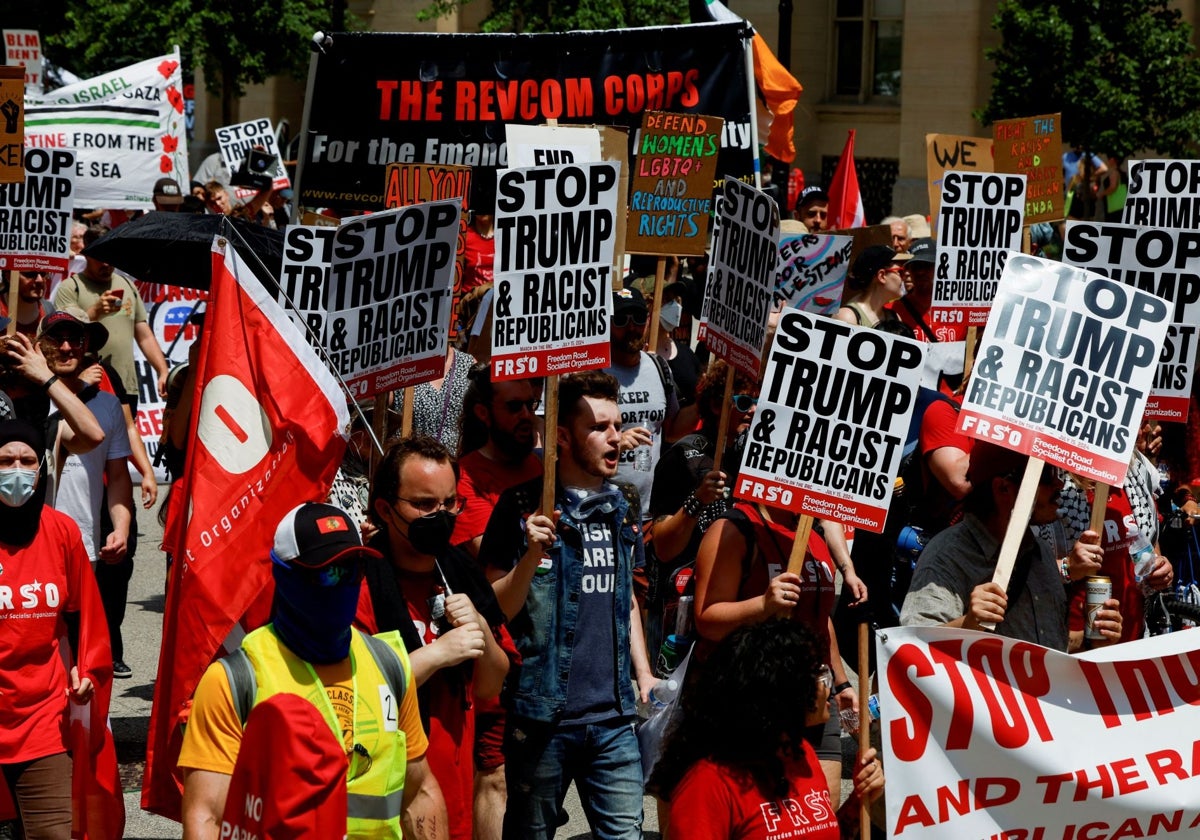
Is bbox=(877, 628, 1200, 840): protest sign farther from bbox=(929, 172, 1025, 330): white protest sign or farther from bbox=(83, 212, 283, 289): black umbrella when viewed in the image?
bbox=(929, 172, 1025, 330): white protest sign

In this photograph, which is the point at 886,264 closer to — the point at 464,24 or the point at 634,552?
the point at 634,552

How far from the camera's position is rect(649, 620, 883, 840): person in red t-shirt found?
160 inches

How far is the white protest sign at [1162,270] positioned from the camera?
22.0 feet

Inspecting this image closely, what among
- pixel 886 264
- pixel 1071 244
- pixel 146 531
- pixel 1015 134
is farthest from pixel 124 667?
pixel 1015 134

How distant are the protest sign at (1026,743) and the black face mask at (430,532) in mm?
1152

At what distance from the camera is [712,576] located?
552 centimetres

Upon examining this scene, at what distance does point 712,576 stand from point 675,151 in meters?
4.70

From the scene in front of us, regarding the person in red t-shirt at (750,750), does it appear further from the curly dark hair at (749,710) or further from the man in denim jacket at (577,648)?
the man in denim jacket at (577,648)

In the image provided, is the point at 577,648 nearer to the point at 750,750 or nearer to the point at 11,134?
the point at 750,750

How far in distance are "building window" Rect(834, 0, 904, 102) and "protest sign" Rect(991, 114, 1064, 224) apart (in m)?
20.0

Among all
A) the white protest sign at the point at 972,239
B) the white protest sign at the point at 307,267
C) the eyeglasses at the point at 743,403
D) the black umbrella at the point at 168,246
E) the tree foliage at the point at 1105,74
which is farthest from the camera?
the tree foliage at the point at 1105,74

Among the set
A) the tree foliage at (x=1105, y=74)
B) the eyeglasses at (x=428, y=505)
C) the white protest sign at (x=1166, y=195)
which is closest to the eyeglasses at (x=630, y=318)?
the white protest sign at (x=1166, y=195)

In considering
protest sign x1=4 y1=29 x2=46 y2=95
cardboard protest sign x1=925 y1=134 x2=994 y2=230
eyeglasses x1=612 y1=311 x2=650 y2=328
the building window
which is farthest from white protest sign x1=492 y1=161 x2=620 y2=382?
the building window

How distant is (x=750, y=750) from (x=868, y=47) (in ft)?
92.0
